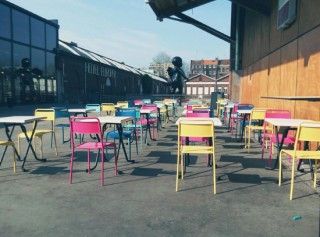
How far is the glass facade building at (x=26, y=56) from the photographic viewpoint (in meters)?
22.7

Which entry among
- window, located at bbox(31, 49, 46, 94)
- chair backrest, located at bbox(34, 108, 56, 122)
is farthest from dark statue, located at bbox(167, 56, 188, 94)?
window, located at bbox(31, 49, 46, 94)

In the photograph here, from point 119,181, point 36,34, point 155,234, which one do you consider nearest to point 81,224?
point 155,234

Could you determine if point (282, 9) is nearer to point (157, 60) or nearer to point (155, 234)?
point (155, 234)

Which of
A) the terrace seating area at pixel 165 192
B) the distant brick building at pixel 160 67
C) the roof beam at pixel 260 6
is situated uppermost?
the distant brick building at pixel 160 67

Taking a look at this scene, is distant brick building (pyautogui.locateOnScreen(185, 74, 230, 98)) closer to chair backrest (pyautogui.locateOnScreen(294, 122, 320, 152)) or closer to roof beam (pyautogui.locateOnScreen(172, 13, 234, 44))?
roof beam (pyautogui.locateOnScreen(172, 13, 234, 44))

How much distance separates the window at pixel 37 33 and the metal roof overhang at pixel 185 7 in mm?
13433

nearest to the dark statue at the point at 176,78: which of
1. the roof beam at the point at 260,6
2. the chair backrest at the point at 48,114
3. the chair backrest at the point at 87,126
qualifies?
the roof beam at the point at 260,6

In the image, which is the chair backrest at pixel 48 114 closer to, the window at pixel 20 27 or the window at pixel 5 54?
the window at pixel 5 54

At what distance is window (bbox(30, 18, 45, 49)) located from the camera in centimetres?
2634

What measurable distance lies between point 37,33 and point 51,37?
2.44 meters

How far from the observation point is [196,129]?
5031 mm

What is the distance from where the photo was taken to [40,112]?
821 cm

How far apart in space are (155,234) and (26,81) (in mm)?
23760

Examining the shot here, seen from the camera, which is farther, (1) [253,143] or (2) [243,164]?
(1) [253,143]
